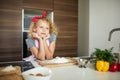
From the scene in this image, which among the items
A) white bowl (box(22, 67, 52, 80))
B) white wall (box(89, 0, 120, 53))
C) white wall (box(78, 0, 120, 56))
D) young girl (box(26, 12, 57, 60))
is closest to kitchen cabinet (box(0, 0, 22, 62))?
young girl (box(26, 12, 57, 60))

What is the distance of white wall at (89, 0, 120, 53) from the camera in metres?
3.25

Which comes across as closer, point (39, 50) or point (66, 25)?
point (39, 50)

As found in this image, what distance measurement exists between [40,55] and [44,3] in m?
1.62

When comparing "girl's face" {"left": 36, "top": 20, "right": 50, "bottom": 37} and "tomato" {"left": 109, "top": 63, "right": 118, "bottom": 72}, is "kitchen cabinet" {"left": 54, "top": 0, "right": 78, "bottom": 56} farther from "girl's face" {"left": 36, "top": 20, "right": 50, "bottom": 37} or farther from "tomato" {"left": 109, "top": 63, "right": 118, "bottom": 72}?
"tomato" {"left": 109, "top": 63, "right": 118, "bottom": 72}

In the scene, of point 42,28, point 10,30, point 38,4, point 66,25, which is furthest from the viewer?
point 66,25

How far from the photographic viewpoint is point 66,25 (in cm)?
327

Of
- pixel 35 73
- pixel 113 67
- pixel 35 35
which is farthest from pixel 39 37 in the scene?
pixel 113 67

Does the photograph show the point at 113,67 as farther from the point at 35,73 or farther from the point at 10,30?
the point at 10,30

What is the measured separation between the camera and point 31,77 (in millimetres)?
881

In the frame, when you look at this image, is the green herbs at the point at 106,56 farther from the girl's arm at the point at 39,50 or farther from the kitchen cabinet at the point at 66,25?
the kitchen cabinet at the point at 66,25

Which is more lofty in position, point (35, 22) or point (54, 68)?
point (35, 22)

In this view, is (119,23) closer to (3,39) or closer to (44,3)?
(44,3)

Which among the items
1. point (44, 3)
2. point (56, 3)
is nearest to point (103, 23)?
point (56, 3)

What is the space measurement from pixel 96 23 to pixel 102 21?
0.52 ft
